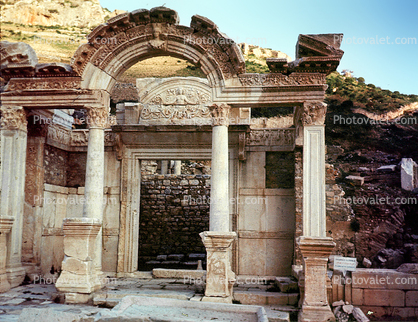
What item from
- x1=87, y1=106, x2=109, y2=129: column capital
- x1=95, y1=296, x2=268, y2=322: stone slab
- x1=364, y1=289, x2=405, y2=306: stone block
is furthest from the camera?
x1=87, y1=106, x2=109, y2=129: column capital

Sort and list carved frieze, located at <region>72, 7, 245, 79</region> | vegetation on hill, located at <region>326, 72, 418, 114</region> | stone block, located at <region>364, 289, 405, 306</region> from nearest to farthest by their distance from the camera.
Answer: stone block, located at <region>364, 289, 405, 306</region> < carved frieze, located at <region>72, 7, 245, 79</region> < vegetation on hill, located at <region>326, 72, 418, 114</region>

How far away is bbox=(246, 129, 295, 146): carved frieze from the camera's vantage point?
10945mm

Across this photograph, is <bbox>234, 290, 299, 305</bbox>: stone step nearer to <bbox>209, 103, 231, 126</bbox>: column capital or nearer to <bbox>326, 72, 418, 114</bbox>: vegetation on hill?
<bbox>209, 103, 231, 126</bbox>: column capital

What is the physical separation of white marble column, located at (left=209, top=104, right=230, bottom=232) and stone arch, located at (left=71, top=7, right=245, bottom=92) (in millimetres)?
703

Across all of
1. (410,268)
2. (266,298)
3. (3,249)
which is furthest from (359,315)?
(3,249)

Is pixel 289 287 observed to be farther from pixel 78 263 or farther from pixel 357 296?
pixel 78 263

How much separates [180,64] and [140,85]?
3455 cm

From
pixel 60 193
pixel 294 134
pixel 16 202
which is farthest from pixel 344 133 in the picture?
pixel 16 202

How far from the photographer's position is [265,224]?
10.8 metres

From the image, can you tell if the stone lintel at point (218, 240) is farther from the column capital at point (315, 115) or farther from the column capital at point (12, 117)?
the column capital at point (12, 117)

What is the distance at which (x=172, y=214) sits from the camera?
52.7 ft

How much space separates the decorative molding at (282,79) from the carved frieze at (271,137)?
89.8 inches

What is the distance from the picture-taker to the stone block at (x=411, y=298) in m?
7.83

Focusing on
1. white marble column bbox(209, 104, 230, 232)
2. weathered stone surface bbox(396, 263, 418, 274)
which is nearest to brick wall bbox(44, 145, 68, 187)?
white marble column bbox(209, 104, 230, 232)
